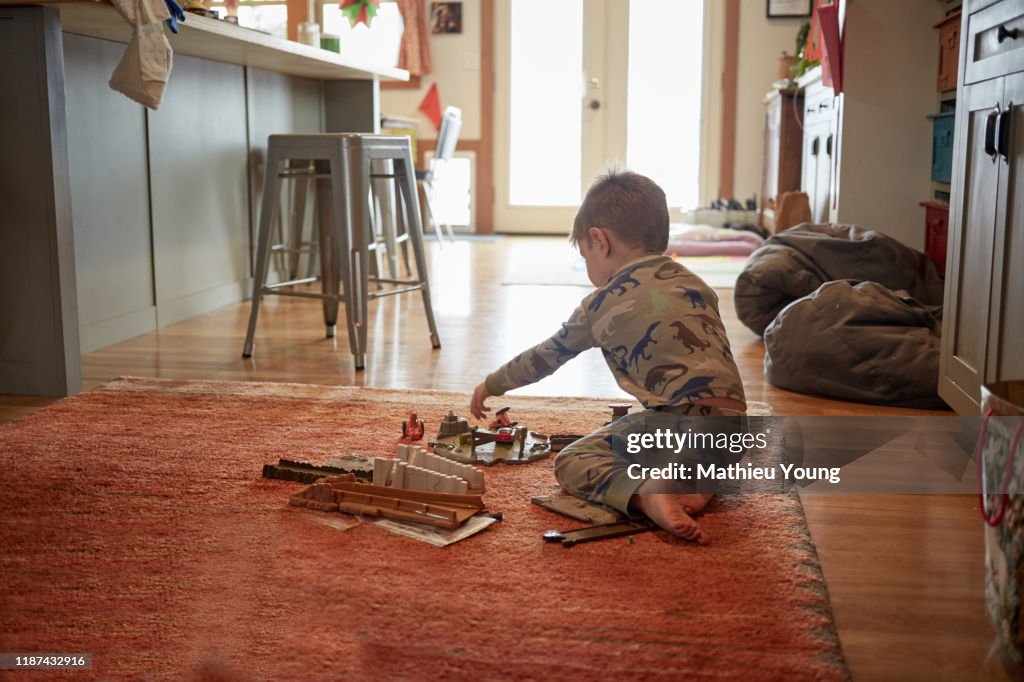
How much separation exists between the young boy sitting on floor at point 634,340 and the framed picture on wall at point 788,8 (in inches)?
217

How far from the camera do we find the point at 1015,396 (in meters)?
1.40

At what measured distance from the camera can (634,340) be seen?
67.1 inches

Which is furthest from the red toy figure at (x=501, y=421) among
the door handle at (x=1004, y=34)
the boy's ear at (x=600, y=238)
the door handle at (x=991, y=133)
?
the door handle at (x=1004, y=34)

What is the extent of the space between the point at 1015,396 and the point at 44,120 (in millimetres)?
2058

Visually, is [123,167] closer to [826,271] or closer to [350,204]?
[350,204]

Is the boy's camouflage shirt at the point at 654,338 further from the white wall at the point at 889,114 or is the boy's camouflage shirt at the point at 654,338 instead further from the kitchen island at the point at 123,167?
the white wall at the point at 889,114

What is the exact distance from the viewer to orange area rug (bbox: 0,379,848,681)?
3.85ft

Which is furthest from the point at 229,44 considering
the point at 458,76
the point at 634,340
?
the point at 458,76

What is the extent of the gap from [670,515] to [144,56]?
5.22 feet

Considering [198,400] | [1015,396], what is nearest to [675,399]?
[1015,396]

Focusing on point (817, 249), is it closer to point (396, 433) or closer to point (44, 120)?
point (396, 433)

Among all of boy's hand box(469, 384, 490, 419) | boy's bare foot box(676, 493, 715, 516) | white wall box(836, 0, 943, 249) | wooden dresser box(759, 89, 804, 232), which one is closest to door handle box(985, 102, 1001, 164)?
boy's bare foot box(676, 493, 715, 516)

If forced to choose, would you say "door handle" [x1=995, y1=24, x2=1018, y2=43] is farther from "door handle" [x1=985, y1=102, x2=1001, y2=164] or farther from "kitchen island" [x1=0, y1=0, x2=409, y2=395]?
"kitchen island" [x1=0, y1=0, x2=409, y2=395]

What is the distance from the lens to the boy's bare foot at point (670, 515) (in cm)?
153
